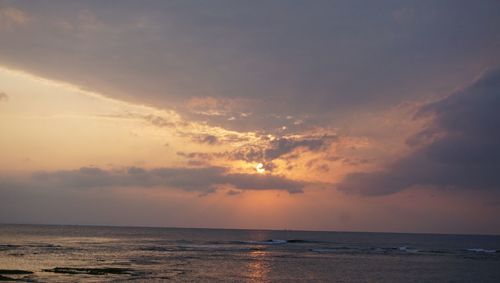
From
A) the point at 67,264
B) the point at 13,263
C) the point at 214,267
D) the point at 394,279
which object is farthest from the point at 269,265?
the point at 13,263

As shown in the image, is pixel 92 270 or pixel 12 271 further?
pixel 92 270

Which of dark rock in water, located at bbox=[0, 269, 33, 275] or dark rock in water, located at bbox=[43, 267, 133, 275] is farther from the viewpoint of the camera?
dark rock in water, located at bbox=[43, 267, 133, 275]

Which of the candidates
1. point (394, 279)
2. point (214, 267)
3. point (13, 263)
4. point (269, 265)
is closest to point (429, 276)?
point (394, 279)

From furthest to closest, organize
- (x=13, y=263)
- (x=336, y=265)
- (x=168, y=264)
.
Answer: (x=336, y=265) → (x=168, y=264) → (x=13, y=263)

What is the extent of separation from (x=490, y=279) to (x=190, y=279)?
37.5 meters

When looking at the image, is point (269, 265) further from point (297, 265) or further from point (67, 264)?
point (67, 264)

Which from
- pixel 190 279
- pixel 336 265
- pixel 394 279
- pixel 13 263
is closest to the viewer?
pixel 190 279

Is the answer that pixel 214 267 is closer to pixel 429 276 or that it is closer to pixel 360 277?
pixel 360 277

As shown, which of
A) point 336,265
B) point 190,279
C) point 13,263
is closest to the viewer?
point 190,279

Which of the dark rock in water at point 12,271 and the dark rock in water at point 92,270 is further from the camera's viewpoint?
A: the dark rock in water at point 92,270

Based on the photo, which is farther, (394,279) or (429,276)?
(429,276)

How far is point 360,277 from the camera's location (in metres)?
58.8

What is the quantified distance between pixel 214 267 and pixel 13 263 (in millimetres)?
25370

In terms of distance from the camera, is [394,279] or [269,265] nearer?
[394,279]
